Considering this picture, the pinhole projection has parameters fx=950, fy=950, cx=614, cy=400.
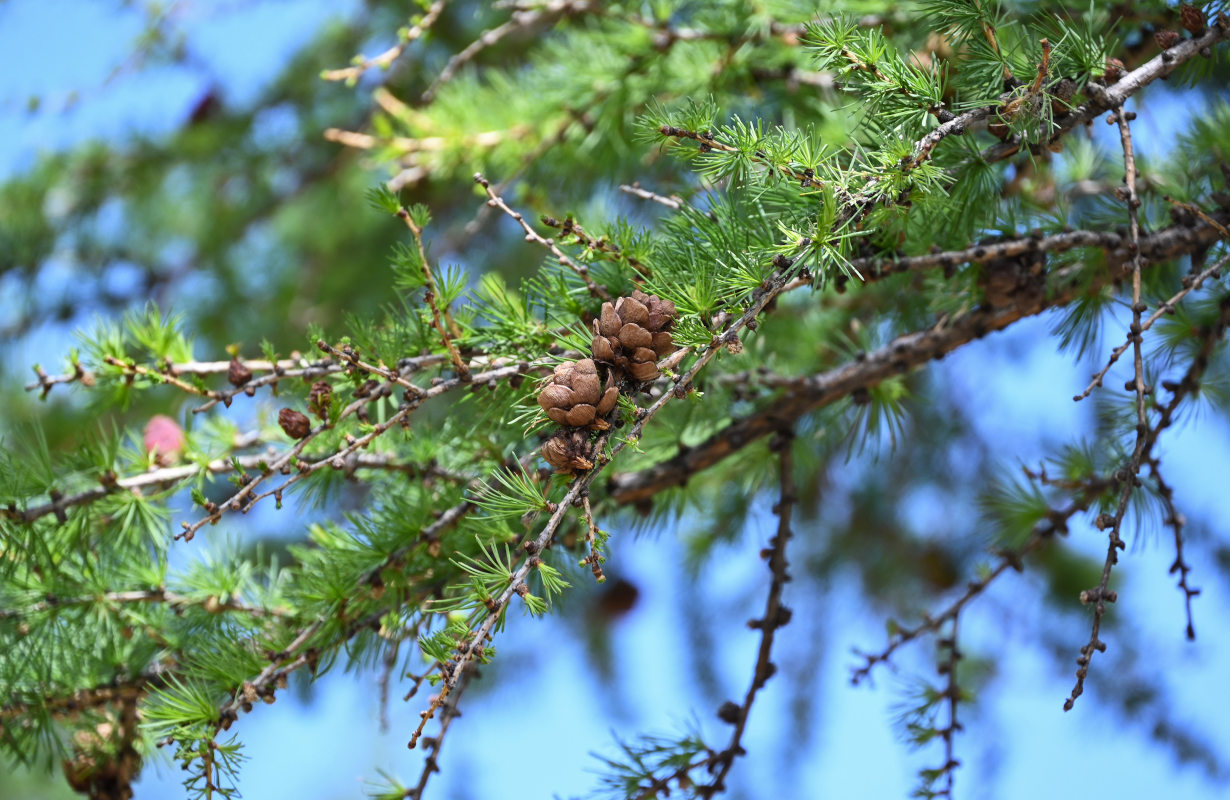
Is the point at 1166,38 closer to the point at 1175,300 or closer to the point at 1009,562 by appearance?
the point at 1175,300

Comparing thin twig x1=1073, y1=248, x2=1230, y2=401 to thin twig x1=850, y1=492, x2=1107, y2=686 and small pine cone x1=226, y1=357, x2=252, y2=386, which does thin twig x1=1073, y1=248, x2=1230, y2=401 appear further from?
small pine cone x1=226, y1=357, x2=252, y2=386

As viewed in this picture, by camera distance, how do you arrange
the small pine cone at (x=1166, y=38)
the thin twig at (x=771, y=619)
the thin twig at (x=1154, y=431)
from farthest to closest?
the thin twig at (x=771, y=619), the small pine cone at (x=1166, y=38), the thin twig at (x=1154, y=431)

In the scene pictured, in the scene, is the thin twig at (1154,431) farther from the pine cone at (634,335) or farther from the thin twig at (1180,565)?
the pine cone at (634,335)

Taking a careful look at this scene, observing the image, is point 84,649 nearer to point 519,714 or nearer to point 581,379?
point 581,379

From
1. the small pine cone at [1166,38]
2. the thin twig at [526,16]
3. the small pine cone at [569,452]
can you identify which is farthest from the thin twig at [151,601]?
the small pine cone at [1166,38]

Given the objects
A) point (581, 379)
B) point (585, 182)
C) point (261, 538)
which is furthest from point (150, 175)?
point (581, 379)

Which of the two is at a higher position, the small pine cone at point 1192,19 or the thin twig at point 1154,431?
the small pine cone at point 1192,19

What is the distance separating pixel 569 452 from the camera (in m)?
0.62

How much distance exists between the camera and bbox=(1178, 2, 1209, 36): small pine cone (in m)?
0.72

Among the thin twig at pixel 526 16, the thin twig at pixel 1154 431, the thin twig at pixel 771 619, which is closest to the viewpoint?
the thin twig at pixel 1154 431

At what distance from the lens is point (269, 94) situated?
201cm

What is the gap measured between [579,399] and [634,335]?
6cm

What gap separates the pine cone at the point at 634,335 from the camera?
0.65m

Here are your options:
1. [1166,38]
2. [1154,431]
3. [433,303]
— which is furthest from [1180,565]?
[433,303]
